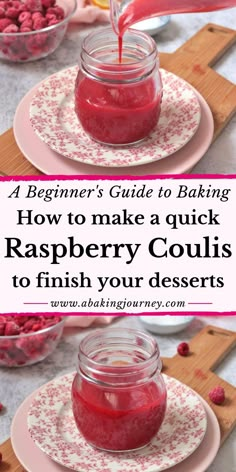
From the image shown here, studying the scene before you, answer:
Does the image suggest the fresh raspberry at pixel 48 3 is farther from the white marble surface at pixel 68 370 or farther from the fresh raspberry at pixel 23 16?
the white marble surface at pixel 68 370

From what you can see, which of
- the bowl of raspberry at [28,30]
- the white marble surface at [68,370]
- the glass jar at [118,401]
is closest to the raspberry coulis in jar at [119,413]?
the glass jar at [118,401]

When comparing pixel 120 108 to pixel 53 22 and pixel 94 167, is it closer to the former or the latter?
Answer: pixel 94 167

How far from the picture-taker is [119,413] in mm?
1539

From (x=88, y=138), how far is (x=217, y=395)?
34cm

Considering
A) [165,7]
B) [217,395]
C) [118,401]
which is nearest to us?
[165,7]

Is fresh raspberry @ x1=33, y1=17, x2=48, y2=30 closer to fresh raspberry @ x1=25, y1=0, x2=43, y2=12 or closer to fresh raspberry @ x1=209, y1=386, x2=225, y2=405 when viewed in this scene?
fresh raspberry @ x1=25, y1=0, x2=43, y2=12

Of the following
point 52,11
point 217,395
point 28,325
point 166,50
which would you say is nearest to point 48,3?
point 52,11

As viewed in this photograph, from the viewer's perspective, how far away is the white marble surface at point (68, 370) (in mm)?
1619

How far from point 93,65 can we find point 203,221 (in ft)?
0.69

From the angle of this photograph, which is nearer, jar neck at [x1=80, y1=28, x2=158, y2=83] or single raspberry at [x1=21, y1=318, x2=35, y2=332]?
jar neck at [x1=80, y1=28, x2=158, y2=83]

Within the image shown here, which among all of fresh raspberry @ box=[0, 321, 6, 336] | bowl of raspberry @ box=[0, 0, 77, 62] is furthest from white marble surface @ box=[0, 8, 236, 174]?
fresh raspberry @ box=[0, 321, 6, 336]

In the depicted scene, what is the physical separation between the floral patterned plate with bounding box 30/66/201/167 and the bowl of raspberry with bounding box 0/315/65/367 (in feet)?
0.92

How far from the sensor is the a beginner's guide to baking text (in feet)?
4.73

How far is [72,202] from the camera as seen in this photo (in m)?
1.44
